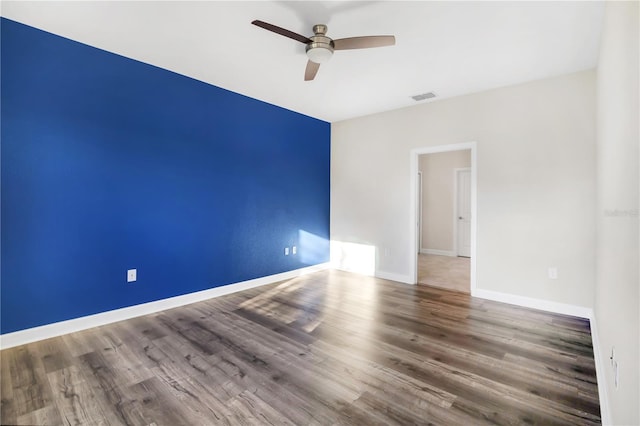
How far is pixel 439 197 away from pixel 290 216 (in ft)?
13.8

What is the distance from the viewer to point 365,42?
237cm

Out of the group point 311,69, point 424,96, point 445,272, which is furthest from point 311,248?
point 311,69

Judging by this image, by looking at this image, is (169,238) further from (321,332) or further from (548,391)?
(548,391)

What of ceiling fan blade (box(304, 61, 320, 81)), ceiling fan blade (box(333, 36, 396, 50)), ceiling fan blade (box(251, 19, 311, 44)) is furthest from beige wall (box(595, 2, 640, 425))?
ceiling fan blade (box(304, 61, 320, 81))

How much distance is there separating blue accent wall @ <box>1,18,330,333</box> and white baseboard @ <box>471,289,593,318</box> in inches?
117

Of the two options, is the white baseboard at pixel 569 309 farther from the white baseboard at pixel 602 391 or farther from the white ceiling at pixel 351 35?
the white ceiling at pixel 351 35

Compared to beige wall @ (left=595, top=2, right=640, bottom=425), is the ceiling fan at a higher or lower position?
higher

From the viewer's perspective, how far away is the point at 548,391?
197 cm

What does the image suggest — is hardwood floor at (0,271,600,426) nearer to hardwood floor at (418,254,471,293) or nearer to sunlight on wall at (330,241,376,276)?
hardwood floor at (418,254,471,293)

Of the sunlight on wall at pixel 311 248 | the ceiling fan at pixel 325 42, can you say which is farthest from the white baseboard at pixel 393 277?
the ceiling fan at pixel 325 42

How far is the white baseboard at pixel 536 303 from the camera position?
3273 mm

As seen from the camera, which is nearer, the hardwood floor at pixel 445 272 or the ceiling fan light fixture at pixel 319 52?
the ceiling fan light fixture at pixel 319 52

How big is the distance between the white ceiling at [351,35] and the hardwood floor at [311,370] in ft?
8.93

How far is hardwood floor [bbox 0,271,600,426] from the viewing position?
1.76m
